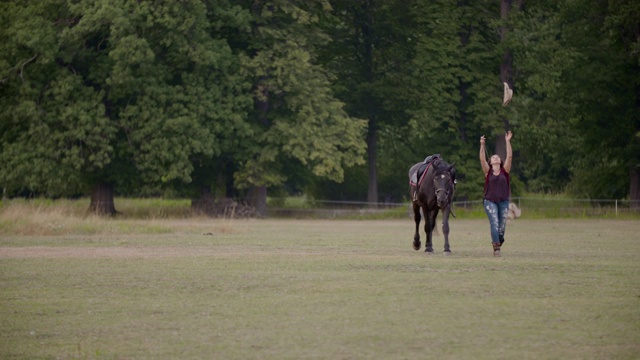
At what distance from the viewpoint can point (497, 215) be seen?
24469 mm

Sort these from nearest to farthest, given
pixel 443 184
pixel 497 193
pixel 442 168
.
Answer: pixel 497 193 < pixel 443 184 < pixel 442 168

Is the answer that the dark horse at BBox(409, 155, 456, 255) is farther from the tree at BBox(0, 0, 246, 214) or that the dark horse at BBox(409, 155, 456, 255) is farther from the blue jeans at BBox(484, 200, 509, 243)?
the tree at BBox(0, 0, 246, 214)

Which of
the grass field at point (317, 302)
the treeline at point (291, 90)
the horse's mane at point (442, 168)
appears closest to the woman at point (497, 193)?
the grass field at point (317, 302)

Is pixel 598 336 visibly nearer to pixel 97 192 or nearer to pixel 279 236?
pixel 279 236

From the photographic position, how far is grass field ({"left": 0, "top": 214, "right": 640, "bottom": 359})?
12281mm

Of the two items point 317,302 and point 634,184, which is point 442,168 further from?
point 634,184

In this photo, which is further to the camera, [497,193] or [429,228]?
[429,228]

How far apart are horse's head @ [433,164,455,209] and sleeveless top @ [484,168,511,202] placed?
1.03 metres

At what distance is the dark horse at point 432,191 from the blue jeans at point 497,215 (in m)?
0.99

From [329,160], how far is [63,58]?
40.5ft

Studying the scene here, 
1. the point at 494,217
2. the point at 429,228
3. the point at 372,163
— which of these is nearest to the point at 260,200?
the point at 372,163

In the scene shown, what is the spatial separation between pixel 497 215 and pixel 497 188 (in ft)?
1.88

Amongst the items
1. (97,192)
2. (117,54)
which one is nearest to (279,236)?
(117,54)

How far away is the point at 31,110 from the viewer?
170ft
